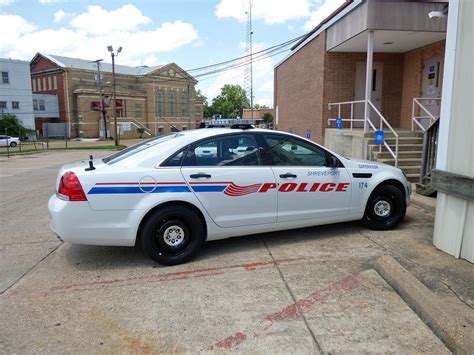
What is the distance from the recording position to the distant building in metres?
51.2

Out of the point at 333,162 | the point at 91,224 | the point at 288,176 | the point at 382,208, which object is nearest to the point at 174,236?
the point at 91,224

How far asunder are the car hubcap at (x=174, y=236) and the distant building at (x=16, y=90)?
176ft

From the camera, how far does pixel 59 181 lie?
4555mm

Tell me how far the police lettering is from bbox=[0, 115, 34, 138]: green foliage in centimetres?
5162

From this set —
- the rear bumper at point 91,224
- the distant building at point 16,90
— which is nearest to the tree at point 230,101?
the distant building at point 16,90

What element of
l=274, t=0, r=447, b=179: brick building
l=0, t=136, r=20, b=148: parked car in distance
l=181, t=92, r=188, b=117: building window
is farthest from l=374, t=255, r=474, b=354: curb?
l=181, t=92, r=188, b=117: building window

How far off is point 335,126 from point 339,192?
9936 millimetres

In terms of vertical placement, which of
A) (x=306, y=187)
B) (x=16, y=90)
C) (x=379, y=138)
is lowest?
(x=306, y=187)

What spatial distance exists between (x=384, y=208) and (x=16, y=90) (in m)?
57.2

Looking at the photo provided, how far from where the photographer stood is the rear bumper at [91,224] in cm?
436

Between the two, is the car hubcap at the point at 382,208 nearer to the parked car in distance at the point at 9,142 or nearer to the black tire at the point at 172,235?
the black tire at the point at 172,235

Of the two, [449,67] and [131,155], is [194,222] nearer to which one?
[131,155]

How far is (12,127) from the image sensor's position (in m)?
50.3

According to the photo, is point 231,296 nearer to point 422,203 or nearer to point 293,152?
point 293,152
